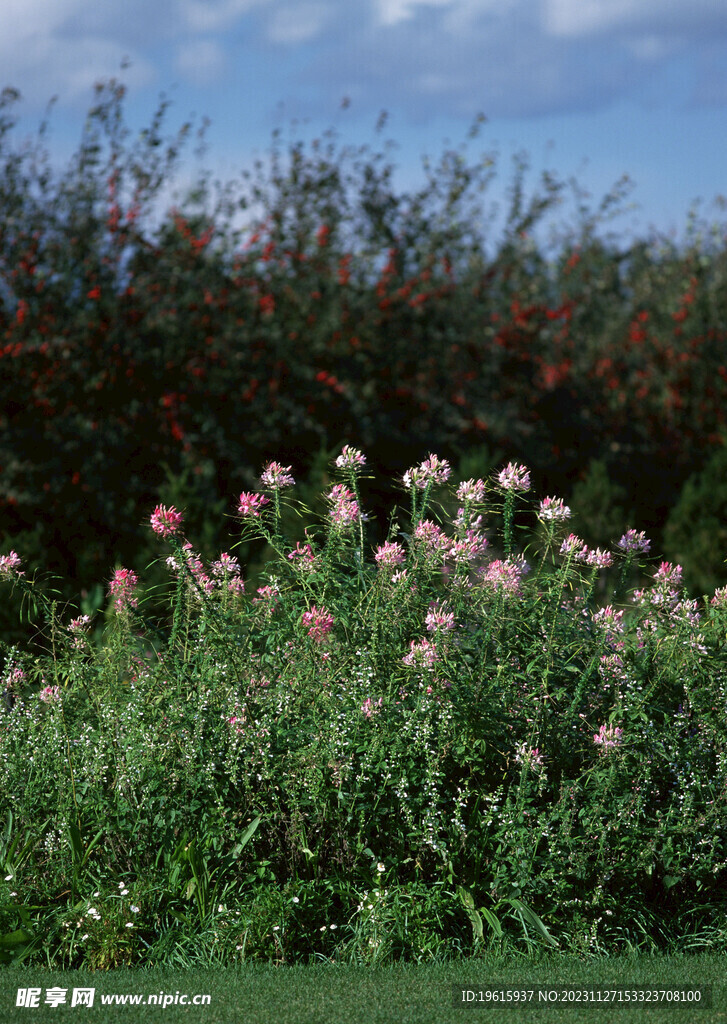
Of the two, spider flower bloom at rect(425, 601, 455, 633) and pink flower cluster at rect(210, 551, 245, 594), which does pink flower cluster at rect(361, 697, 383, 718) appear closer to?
spider flower bloom at rect(425, 601, 455, 633)

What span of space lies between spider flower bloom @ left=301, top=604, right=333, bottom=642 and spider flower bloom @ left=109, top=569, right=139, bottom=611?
698 millimetres

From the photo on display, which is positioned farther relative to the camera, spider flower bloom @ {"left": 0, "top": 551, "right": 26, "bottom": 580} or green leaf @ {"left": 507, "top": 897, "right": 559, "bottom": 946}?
spider flower bloom @ {"left": 0, "top": 551, "right": 26, "bottom": 580}

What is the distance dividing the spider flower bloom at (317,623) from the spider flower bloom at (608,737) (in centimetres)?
106

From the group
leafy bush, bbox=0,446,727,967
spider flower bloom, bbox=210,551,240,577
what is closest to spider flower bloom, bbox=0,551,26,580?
leafy bush, bbox=0,446,727,967

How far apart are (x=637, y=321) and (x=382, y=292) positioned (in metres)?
4.28

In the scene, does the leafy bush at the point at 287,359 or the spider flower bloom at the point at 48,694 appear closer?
the spider flower bloom at the point at 48,694

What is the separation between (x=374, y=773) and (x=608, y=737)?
0.83 m

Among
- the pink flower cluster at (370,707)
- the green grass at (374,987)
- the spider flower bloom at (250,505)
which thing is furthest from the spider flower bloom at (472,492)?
the green grass at (374,987)

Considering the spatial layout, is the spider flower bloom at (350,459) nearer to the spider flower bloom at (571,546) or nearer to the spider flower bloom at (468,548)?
the spider flower bloom at (468,548)

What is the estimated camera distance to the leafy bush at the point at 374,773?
382cm

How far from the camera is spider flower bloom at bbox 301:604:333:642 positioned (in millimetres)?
4215

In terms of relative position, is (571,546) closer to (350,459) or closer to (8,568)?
(350,459)

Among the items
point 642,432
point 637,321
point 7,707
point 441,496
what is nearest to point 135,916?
point 7,707

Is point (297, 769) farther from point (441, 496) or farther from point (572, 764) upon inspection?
point (441, 496)
